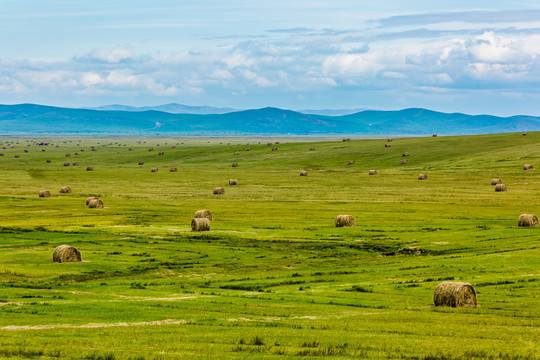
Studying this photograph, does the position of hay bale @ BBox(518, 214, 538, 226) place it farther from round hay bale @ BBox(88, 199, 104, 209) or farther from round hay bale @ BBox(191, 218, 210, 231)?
round hay bale @ BBox(88, 199, 104, 209)

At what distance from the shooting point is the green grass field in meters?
26.5

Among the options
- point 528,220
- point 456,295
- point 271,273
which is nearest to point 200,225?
point 271,273

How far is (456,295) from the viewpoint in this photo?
3334 centimetres

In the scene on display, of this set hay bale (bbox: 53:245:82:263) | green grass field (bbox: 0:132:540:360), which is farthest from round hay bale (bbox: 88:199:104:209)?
hay bale (bbox: 53:245:82:263)

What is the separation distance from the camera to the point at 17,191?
112 m

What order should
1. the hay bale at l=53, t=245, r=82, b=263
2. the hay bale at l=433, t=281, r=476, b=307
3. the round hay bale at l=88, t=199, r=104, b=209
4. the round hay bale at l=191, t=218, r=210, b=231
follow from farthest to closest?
the round hay bale at l=88, t=199, r=104, b=209, the round hay bale at l=191, t=218, r=210, b=231, the hay bale at l=53, t=245, r=82, b=263, the hay bale at l=433, t=281, r=476, b=307

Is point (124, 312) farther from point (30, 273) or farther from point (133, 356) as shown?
point (30, 273)

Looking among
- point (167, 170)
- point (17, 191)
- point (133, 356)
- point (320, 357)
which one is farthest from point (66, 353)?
point (167, 170)

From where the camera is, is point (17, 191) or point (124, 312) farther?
point (17, 191)

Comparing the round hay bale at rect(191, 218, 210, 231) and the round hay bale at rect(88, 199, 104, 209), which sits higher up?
the round hay bale at rect(88, 199, 104, 209)

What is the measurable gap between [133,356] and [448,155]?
496 ft

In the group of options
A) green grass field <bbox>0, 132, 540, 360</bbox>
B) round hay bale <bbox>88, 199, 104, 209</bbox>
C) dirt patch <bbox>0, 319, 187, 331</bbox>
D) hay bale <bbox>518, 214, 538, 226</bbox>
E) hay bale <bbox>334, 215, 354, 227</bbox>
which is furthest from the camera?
round hay bale <bbox>88, 199, 104, 209</bbox>

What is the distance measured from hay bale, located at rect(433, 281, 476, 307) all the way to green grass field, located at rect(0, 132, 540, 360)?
55cm

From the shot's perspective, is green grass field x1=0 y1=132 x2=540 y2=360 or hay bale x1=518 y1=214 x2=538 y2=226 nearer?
green grass field x1=0 y1=132 x2=540 y2=360
